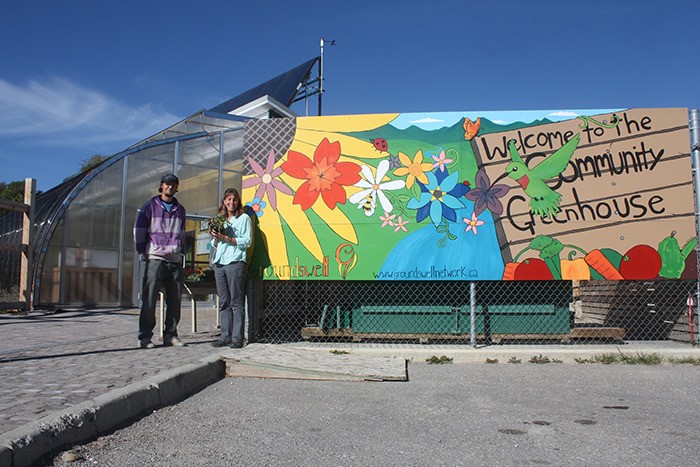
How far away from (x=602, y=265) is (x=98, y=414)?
19.2ft

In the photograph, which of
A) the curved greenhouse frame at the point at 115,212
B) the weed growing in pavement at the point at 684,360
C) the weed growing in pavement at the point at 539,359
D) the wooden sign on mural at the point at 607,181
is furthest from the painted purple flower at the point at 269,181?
the curved greenhouse frame at the point at 115,212

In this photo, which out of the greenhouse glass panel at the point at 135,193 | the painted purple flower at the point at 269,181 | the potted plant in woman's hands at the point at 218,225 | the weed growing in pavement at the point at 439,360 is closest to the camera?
the weed growing in pavement at the point at 439,360

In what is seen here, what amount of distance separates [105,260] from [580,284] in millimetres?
11313

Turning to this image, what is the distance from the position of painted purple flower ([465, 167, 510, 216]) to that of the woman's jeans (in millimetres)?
2991

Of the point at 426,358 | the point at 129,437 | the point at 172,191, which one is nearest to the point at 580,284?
the point at 426,358

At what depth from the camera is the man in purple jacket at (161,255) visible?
6363mm

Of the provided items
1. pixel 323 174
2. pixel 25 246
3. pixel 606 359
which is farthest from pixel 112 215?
pixel 606 359

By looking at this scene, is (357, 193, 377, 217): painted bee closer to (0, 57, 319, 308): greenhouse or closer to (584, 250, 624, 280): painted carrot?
(584, 250, 624, 280): painted carrot

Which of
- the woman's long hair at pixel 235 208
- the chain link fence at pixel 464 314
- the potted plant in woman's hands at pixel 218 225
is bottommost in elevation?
the chain link fence at pixel 464 314

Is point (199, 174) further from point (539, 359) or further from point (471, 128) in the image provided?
point (539, 359)

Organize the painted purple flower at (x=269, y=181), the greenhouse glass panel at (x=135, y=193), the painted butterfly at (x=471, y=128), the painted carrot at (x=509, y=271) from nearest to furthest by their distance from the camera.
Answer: the painted carrot at (x=509, y=271) < the painted butterfly at (x=471, y=128) < the painted purple flower at (x=269, y=181) < the greenhouse glass panel at (x=135, y=193)

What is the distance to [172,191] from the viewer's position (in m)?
Answer: 6.68

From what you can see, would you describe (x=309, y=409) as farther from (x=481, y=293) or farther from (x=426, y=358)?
(x=481, y=293)

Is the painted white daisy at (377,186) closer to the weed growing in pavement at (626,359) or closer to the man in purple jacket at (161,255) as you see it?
the man in purple jacket at (161,255)
